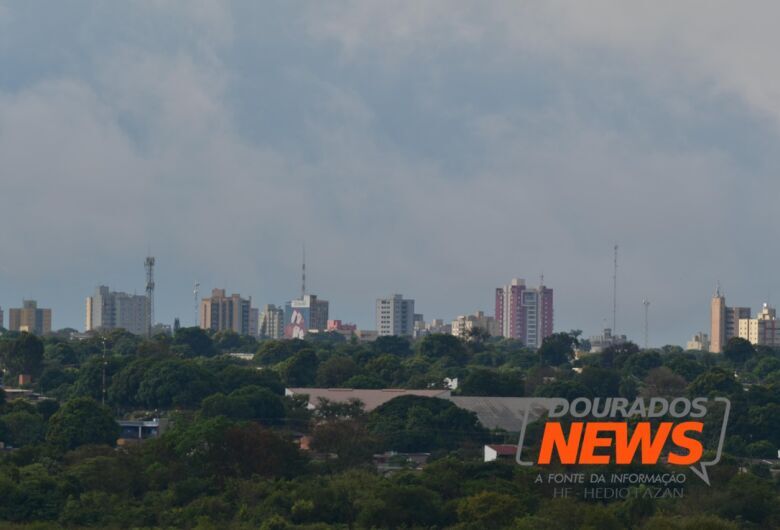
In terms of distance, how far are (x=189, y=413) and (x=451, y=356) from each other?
2232 inches

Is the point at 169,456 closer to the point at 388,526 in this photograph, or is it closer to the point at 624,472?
the point at 388,526

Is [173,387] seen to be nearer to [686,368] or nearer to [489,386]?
[489,386]

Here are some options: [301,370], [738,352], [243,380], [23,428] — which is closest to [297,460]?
[23,428]

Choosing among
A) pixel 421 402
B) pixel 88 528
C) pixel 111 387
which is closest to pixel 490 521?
pixel 88 528

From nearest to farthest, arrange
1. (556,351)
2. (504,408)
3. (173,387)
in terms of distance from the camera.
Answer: (173,387) → (504,408) → (556,351)

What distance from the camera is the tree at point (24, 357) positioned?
4313 inches

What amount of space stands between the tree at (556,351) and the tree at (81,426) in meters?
74.2

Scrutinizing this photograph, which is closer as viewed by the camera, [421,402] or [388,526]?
[388,526]

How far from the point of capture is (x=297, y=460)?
57.3m

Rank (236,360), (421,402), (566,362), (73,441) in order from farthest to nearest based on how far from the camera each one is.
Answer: (566,362) → (236,360) → (421,402) → (73,441)

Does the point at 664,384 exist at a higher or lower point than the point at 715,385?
lower

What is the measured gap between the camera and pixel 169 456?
5691 centimetres

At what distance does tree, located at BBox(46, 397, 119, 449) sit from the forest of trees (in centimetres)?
8

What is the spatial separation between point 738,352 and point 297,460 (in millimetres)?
94185
